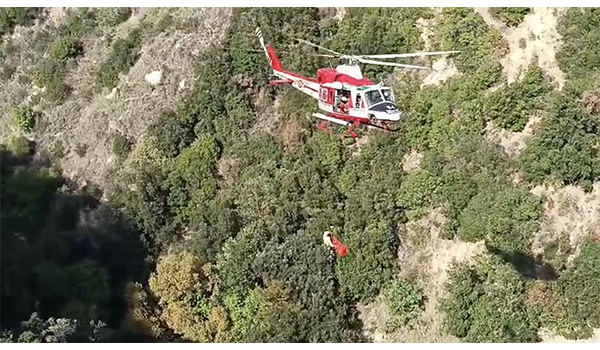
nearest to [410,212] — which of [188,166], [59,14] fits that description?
[188,166]

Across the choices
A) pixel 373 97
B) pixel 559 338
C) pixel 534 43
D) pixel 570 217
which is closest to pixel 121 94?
pixel 373 97

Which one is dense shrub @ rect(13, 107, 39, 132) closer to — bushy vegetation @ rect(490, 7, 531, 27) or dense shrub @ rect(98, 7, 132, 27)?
dense shrub @ rect(98, 7, 132, 27)

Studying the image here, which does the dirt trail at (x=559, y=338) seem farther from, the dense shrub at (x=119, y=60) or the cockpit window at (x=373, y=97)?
the dense shrub at (x=119, y=60)

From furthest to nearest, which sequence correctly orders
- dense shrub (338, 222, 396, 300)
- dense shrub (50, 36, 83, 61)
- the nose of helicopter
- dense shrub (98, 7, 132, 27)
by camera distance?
dense shrub (98, 7, 132, 27)
dense shrub (50, 36, 83, 61)
dense shrub (338, 222, 396, 300)
the nose of helicopter

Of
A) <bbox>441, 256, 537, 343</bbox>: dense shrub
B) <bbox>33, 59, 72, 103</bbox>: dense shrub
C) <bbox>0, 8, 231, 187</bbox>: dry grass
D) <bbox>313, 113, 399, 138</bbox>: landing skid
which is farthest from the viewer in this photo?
<bbox>33, 59, 72, 103</bbox>: dense shrub

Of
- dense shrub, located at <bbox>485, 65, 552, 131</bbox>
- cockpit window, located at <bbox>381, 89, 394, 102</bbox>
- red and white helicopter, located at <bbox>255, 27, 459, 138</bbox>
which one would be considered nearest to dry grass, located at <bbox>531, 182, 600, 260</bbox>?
dense shrub, located at <bbox>485, 65, 552, 131</bbox>

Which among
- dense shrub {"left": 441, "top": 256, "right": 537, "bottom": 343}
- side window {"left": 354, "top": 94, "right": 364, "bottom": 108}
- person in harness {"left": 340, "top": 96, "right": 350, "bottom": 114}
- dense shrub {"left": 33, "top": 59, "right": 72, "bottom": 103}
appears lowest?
dense shrub {"left": 441, "top": 256, "right": 537, "bottom": 343}

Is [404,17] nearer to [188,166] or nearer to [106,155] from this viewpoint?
[188,166]
